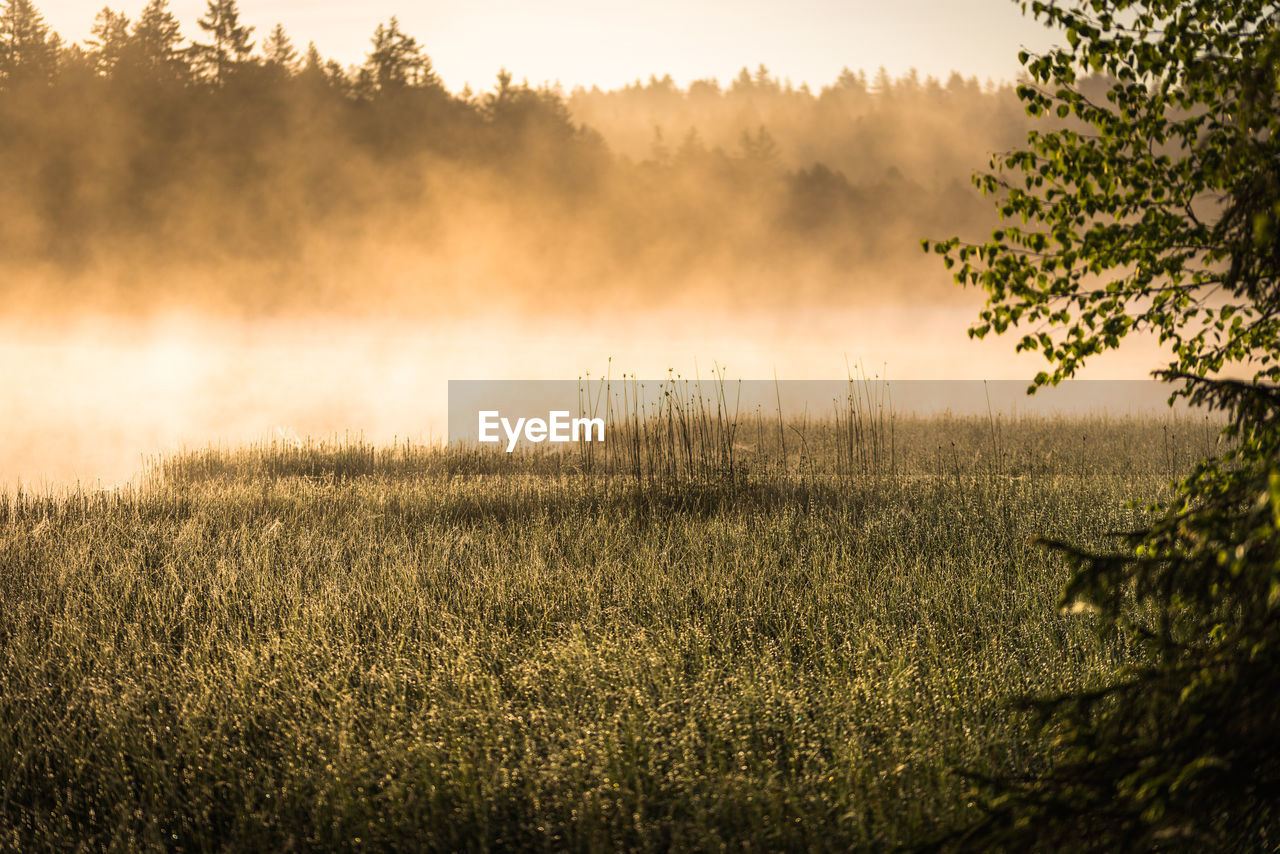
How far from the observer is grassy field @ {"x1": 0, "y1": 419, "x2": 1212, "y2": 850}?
353 centimetres

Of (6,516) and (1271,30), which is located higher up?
(1271,30)

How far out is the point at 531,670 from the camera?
4586 millimetres

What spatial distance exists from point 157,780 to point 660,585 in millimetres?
3566

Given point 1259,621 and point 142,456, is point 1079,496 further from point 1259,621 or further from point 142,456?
point 142,456

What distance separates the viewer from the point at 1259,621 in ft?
7.41

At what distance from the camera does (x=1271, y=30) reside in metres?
3.18

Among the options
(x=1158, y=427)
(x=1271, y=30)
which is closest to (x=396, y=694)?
(x=1271, y=30)

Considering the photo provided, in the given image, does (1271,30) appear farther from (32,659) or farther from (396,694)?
(32,659)

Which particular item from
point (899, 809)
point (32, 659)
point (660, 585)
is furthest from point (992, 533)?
point (32, 659)

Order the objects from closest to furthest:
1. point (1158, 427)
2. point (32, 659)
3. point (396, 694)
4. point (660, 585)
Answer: point (396, 694), point (32, 659), point (660, 585), point (1158, 427)

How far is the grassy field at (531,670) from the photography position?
3527 mm

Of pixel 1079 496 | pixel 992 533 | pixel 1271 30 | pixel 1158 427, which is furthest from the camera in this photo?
pixel 1158 427

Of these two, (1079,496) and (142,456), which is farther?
(142,456)

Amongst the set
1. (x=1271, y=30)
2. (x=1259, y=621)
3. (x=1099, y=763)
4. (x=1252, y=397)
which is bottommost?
(x=1099, y=763)
